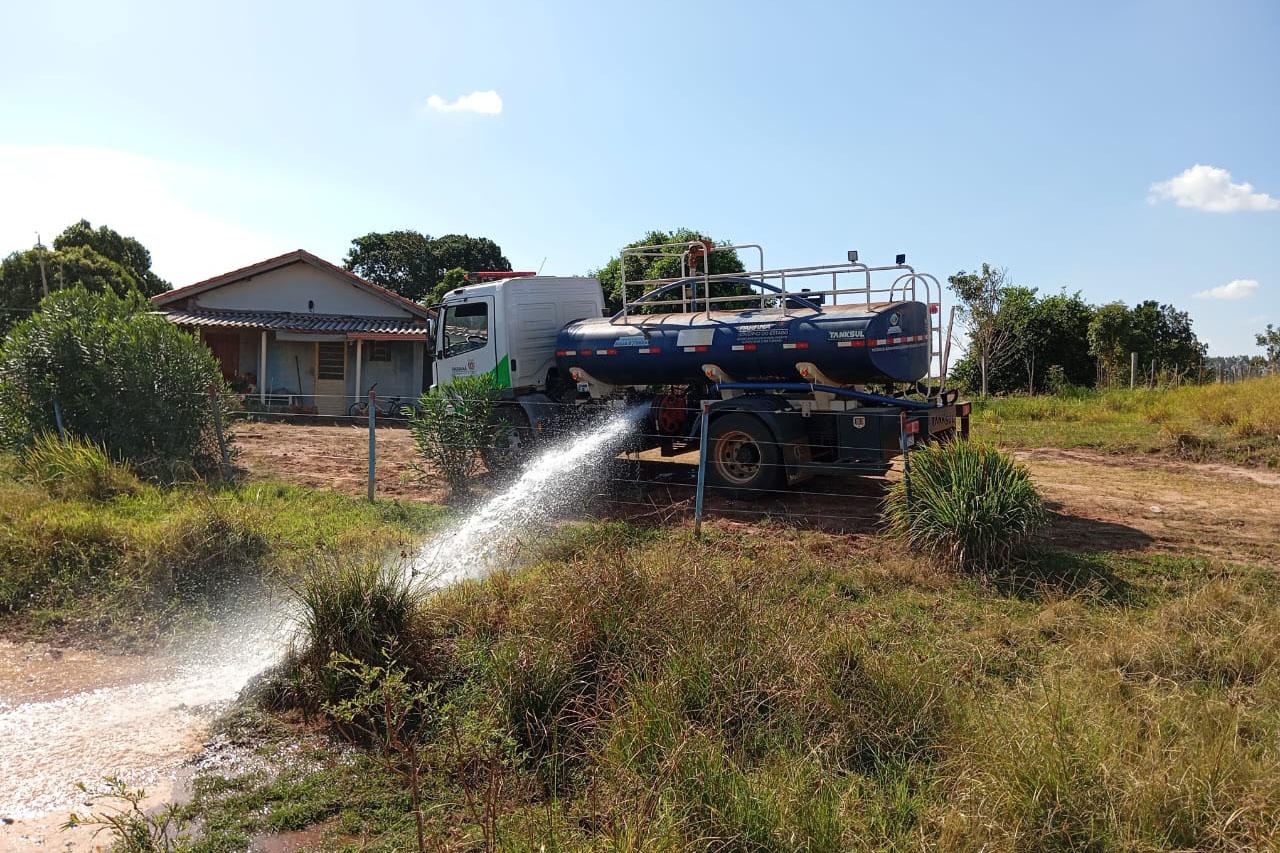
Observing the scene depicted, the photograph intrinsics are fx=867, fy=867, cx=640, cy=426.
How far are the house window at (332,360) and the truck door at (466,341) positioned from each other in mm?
11879

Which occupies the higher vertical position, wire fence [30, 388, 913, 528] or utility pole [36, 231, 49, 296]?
utility pole [36, 231, 49, 296]

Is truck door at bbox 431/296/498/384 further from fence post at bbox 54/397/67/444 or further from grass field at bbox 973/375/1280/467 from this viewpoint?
grass field at bbox 973/375/1280/467

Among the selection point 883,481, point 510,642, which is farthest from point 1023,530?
point 883,481

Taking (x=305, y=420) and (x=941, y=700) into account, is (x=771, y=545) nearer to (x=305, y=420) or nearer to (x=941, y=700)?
(x=941, y=700)

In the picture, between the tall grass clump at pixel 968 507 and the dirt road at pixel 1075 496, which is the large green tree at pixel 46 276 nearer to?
the dirt road at pixel 1075 496

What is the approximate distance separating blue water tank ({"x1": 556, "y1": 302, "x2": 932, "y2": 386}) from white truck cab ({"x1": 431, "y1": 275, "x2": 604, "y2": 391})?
2.25 feet

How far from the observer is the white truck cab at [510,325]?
11867mm

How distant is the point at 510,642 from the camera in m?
4.75

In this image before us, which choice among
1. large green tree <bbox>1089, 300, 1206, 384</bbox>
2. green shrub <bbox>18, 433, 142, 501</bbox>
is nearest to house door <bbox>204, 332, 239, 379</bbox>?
green shrub <bbox>18, 433, 142, 501</bbox>

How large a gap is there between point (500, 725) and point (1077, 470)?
9825mm

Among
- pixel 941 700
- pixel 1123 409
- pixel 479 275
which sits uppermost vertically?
pixel 479 275

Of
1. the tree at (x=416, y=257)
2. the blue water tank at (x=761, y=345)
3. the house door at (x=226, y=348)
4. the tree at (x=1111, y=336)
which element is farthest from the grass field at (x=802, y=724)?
the tree at (x=416, y=257)

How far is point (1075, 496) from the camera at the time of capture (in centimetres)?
980

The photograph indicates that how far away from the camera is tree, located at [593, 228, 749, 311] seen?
61.8 ft
